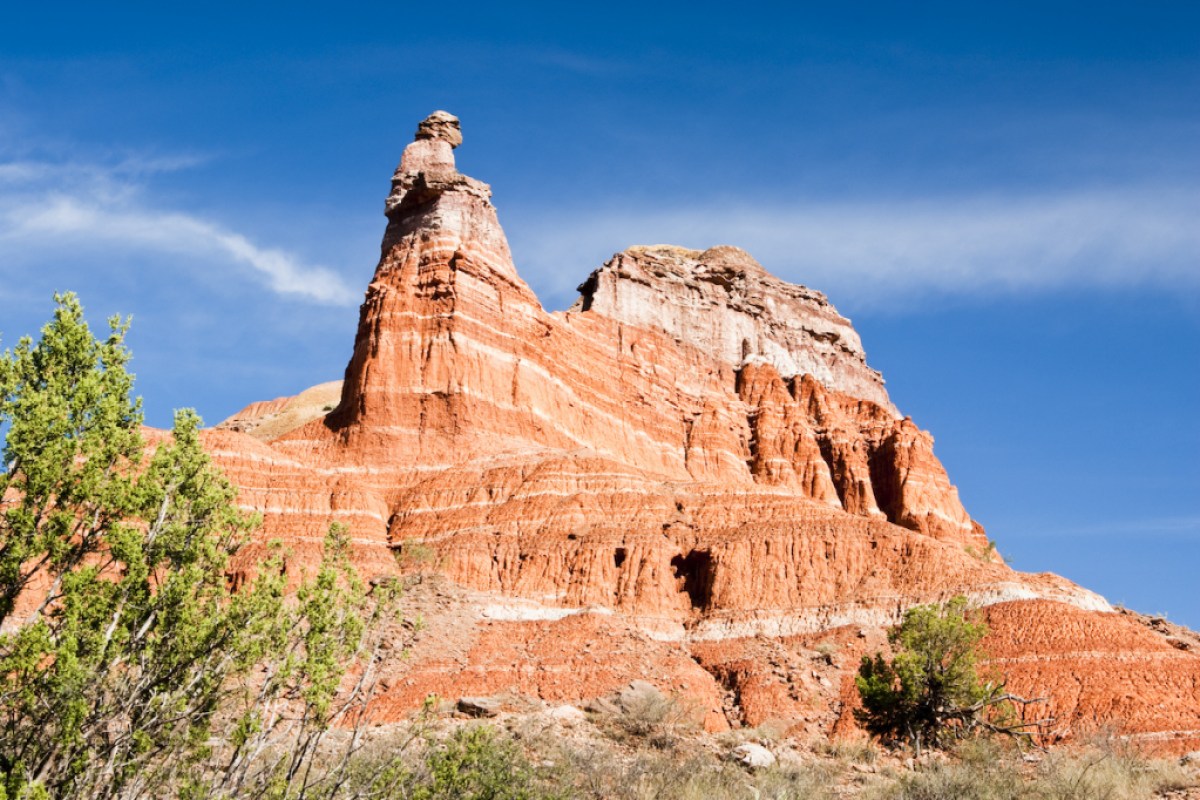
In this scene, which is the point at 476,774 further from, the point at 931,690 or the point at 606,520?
the point at 606,520

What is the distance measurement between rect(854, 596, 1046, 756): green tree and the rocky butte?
4.33m

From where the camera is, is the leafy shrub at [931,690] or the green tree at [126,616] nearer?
the green tree at [126,616]

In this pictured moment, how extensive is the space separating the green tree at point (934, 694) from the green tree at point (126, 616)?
86.1 ft

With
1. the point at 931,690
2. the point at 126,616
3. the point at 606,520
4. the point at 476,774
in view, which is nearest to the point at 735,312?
the point at 606,520

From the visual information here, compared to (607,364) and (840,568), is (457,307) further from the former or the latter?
(840,568)

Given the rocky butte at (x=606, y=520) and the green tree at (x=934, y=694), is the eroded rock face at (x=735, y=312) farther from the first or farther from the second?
the green tree at (x=934, y=694)

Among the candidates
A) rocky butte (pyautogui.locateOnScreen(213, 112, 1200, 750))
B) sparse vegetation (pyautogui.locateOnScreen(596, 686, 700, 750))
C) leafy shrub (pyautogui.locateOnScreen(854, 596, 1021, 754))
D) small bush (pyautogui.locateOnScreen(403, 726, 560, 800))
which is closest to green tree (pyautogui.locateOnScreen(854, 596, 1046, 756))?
leafy shrub (pyautogui.locateOnScreen(854, 596, 1021, 754))

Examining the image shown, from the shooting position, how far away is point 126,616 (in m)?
19.2

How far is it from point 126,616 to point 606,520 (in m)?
44.1

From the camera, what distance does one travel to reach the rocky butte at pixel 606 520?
1905 inches

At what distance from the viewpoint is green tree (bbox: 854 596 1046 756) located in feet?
133

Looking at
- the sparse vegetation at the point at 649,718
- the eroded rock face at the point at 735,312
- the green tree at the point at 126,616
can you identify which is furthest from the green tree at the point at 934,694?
the eroded rock face at the point at 735,312

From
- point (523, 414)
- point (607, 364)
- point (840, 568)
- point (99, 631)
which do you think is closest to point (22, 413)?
point (99, 631)

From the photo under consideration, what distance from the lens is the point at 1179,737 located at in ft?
141
